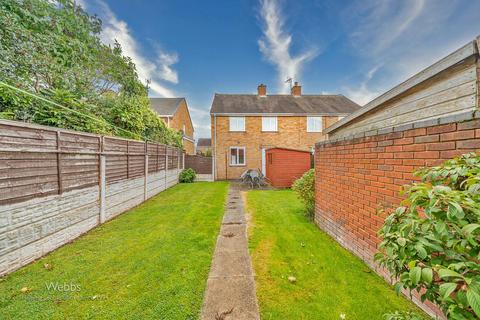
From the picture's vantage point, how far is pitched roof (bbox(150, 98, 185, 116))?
66.9 feet

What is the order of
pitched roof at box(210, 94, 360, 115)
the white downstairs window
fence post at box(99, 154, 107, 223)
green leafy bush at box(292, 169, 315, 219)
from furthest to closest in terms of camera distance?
pitched roof at box(210, 94, 360, 115) → the white downstairs window → green leafy bush at box(292, 169, 315, 219) → fence post at box(99, 154, 107, 223)

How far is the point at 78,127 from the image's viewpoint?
5.17 m

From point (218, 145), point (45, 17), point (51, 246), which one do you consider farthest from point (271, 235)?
point (218, 145)

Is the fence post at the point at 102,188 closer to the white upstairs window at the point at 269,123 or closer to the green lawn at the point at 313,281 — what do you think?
the green lawn at the point at 313,281

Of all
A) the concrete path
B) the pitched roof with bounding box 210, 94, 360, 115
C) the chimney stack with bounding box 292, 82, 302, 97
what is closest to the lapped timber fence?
the concrete path

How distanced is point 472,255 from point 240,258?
9.89 feet

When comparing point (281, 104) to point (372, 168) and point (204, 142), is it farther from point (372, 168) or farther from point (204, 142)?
point (204, 142)

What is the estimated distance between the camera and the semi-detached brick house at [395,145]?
2.12 metres

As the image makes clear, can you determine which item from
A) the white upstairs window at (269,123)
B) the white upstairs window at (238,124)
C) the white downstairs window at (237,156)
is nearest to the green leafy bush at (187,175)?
the white downstairs window at (237,156)

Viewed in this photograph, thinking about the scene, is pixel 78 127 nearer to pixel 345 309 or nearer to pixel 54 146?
pixel 54 146

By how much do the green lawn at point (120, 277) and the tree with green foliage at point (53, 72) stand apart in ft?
10.3

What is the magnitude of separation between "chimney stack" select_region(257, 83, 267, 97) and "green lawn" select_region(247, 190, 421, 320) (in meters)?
16.4

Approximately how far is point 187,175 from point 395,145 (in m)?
12.6

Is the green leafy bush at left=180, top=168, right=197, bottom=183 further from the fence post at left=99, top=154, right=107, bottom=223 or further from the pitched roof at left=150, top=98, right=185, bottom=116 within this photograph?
the pitched roof at left=150, top=98, right=185, bottom=116
